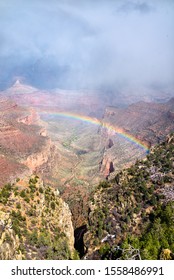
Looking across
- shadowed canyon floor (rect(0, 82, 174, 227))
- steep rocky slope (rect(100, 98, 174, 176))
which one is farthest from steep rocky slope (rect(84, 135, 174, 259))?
steep rocky slope (rect(100, 98, 174, 176))

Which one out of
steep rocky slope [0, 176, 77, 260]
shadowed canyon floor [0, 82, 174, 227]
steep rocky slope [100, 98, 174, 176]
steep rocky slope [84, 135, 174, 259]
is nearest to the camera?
steep rocky slope [0, 176, 77, 260]

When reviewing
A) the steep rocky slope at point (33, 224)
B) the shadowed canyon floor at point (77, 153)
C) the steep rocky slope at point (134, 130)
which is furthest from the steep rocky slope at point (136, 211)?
the steep rocky slope at point (134, 130)

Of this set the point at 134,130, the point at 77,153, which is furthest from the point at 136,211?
the point at 77,153

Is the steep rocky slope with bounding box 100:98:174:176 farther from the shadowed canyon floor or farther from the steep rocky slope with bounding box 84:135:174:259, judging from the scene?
the steep rocky slope with bounding box 84:135:174:259

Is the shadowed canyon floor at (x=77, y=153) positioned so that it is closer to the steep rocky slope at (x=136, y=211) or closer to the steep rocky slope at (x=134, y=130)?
the steep rocky slope at (x=134, y=130)

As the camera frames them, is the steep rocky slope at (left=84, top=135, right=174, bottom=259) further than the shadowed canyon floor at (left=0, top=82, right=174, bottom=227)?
No

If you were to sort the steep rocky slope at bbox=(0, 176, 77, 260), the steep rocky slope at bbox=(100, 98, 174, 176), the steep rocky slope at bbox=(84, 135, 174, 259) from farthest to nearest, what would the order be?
the steep rocky slope at bbox=(100, 98, 174, 176), the steep rocky slope at bbox=(84, 135, 174, 259), the steep rocky slope at bbox=(0, 176, 77, 260)

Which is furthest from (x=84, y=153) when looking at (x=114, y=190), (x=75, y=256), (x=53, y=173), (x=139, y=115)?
(x=75, y=256)
